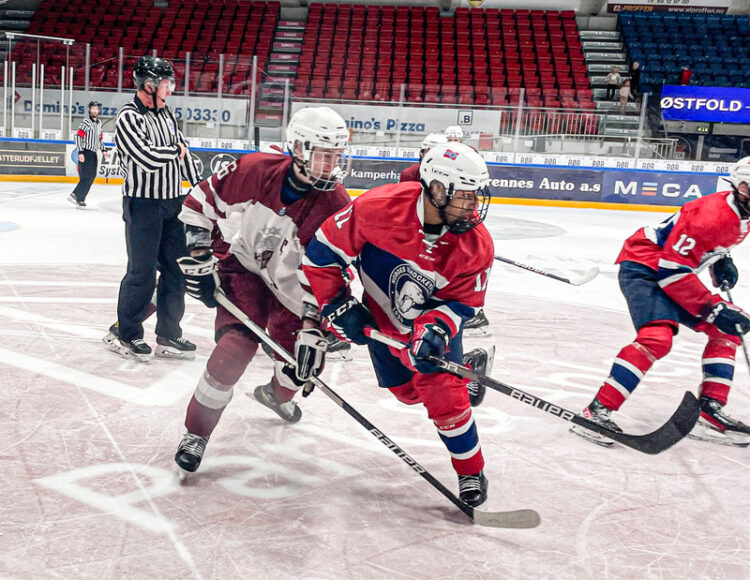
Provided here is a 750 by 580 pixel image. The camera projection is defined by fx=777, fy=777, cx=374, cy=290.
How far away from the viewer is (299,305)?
2549 mm

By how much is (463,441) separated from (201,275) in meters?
0.96

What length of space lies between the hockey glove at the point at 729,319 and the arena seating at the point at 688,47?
Result: 38.7 feet

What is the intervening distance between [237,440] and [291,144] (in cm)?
105

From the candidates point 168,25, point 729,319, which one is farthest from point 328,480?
point 168,25

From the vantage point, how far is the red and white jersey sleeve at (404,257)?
2.18m

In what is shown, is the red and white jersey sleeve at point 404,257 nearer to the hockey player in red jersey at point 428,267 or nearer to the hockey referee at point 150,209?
the hockey player in red jersey at point 428,267

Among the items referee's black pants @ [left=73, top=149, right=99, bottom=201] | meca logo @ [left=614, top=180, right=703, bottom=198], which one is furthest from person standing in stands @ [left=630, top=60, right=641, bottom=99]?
referee's black pants @ [left=73, top=149, right=99, bottom=201]

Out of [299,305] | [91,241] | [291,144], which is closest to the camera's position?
[291,144]

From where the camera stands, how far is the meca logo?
1128cm

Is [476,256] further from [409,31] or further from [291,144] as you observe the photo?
[409,31]

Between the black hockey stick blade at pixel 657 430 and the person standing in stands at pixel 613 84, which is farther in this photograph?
the person standing in stands at pixel 613 84

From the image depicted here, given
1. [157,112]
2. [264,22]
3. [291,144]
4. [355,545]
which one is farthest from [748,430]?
[264,22]

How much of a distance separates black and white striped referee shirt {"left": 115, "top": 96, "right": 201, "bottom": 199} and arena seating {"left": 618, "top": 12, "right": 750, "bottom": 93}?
474 inches

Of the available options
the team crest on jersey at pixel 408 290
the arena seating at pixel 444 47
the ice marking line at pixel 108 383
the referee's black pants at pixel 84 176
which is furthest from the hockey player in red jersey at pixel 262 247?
the arena seating at pixel 444 47
